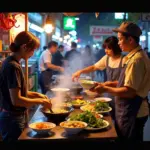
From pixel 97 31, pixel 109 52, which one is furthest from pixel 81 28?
pixel 109 52

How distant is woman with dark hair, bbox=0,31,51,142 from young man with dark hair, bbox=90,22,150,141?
0.92m

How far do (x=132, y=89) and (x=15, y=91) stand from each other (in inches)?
53.4

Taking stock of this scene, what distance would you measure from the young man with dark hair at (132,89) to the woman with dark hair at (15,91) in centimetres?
92

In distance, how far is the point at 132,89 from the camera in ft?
10.3

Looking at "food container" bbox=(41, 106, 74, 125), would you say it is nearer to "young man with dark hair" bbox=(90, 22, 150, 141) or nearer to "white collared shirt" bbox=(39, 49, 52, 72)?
"young man with dark hair" bbox=(90, 22, 150, 141)

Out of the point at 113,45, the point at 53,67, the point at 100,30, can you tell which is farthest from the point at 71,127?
the point at 100,30

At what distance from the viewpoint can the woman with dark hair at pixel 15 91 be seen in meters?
2.90

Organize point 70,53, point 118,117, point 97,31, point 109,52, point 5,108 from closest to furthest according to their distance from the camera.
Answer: point 5,108 → point 118,117 → point 109,52 → point 70,53 → point 97,31

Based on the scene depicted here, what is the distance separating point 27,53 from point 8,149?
1.71 metres

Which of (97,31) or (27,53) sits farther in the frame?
(97,31)

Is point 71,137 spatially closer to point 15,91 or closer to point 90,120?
point 90,120
